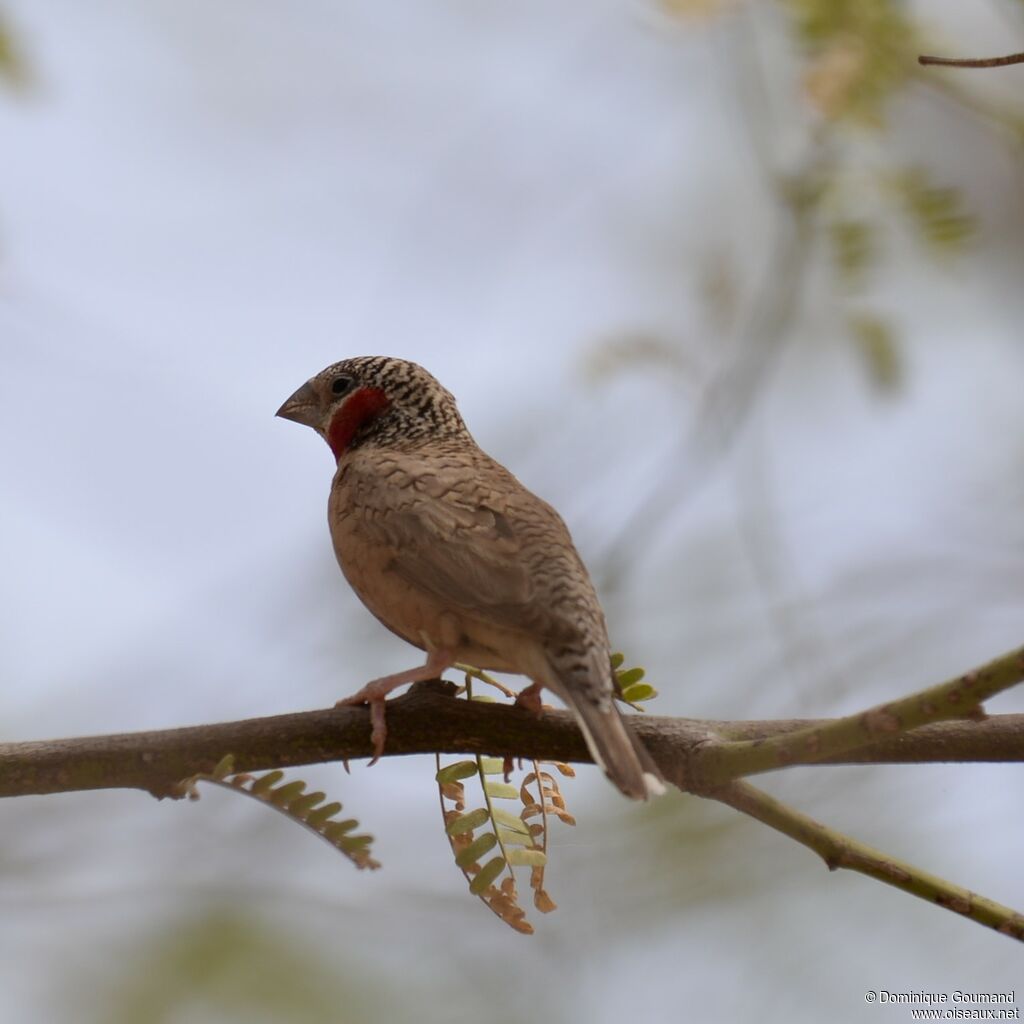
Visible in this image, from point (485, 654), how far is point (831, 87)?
2.25 metres

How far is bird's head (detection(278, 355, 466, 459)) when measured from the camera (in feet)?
20.0

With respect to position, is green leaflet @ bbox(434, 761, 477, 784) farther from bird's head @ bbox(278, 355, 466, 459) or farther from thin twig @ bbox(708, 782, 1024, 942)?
bird's head @ bbox(278, 355, 466, 459)

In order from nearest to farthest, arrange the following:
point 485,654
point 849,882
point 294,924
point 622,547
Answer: point 485,654, point 622,547, point 294,924, point 849,882

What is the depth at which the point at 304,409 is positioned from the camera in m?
6.29

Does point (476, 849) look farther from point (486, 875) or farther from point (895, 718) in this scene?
point (895, 718)

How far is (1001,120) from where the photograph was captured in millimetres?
4953

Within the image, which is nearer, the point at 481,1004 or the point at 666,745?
the point at 666,745

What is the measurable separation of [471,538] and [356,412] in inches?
67.4

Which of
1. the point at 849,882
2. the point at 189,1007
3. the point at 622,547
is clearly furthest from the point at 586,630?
the point at 849,882

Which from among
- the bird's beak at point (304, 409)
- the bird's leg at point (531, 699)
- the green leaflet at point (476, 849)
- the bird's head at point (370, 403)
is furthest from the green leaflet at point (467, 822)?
the bird's beak at point (304, 409)

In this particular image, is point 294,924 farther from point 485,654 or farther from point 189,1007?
point 485,654

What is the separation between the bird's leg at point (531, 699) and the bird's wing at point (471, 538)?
0.72ft

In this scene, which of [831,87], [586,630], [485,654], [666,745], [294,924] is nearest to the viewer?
[666,745]

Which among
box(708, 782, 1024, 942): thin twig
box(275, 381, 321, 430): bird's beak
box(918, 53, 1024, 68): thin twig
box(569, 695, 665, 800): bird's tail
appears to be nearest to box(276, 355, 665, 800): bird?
box(569, 695, 665, 800): bird's tail
